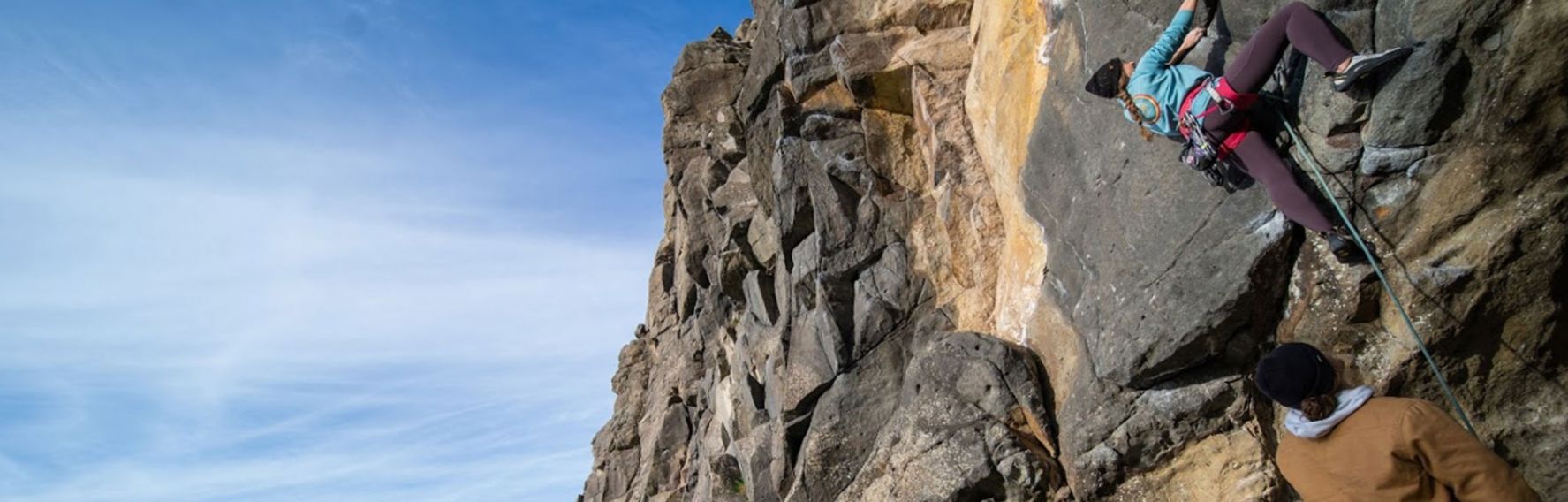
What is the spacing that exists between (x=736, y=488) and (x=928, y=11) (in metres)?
11.7

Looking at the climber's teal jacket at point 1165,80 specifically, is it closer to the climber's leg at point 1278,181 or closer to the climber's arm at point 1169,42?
the climber's arm at point 1169,42

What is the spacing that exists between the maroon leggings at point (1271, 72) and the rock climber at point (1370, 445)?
3.06m

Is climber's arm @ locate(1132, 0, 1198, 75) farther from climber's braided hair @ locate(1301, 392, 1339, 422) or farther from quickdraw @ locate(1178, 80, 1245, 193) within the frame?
climber's braided hair @ locate(1301, 392, 1339, 422)

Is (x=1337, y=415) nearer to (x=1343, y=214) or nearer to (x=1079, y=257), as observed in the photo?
(x=1343, y=214)

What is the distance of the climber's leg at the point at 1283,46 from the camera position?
759cm

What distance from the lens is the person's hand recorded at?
862cm

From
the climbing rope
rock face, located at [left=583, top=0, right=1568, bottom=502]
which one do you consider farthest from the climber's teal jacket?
the climbing rope

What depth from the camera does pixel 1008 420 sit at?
12.1 m

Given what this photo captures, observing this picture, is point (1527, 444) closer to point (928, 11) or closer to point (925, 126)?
point (925, 126)

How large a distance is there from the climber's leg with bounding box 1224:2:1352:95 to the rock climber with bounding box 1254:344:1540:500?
132 inches

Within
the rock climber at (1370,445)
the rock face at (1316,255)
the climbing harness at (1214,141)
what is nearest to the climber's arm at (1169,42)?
the climbing harness at (1214,141)

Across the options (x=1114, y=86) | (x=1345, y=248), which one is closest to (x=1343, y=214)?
(x=1345, y=248)

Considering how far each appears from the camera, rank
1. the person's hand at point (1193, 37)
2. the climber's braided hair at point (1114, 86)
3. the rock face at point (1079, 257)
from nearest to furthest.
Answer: the rock face at point (1079, 257)
the person's hand at point (1193, 37)
the climber's braided hair at point (1114, 86)

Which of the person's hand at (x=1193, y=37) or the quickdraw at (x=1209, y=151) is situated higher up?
the person's hand at (x=1193, y=37)
